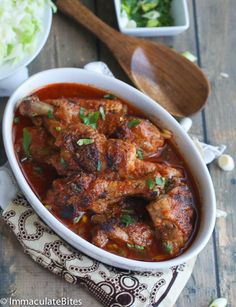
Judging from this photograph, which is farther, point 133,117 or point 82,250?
point 133,117

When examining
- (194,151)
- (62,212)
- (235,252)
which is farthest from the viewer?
(235,252)

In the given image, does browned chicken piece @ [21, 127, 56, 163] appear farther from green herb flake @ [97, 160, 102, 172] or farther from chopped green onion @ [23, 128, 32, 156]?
green herb flake @ [97, 160, 102, 172]

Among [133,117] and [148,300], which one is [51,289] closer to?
[148,300]

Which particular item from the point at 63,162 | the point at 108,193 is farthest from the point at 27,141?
the point at 108,193

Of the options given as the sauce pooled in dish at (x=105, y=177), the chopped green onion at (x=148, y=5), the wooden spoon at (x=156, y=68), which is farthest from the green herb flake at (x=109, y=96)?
the chopped green onion at (x=148, y=5)

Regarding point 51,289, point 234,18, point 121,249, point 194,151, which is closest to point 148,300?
point 121,249
